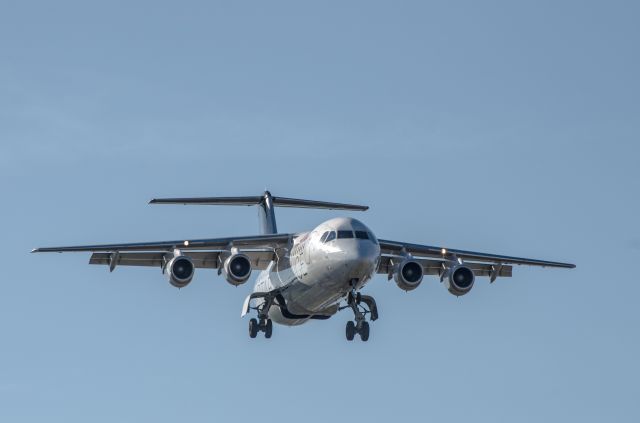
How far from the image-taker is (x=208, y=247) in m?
38.9

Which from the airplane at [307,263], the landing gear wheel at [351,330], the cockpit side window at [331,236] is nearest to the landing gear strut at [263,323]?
the airplane at [307,263]

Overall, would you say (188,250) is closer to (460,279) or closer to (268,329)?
(268,329)

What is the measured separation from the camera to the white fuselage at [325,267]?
115 feet

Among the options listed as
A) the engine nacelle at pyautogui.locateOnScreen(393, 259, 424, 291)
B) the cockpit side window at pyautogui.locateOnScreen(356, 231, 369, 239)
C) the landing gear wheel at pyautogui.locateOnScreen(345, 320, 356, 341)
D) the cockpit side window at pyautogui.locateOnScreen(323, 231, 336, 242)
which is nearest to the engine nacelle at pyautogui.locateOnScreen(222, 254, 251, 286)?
the cockpit side window at pyautogui.locateOnScreen(323, 231, 336, 242)

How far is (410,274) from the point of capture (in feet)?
128

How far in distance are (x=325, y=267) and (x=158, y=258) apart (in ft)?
20.4

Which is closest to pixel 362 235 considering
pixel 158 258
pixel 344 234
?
pixel 344 234

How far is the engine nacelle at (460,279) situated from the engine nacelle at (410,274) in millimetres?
1320

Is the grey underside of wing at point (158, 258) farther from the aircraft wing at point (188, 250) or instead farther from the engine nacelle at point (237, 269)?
the engine nacelle at point (237, 269)

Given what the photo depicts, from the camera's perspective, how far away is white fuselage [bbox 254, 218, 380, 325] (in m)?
35.1

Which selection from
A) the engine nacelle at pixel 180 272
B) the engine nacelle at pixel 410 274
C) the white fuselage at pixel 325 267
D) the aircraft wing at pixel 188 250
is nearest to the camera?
the white fuselage at pixel 325 267

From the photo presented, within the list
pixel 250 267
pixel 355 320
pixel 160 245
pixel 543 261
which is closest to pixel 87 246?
pixel 160 245

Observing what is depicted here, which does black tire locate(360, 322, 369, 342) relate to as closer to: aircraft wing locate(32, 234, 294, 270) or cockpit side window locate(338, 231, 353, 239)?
aircraft wing locate(32, 234, 294, 270)

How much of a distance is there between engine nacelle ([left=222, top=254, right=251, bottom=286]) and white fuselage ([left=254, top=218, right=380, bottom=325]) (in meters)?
1.17
